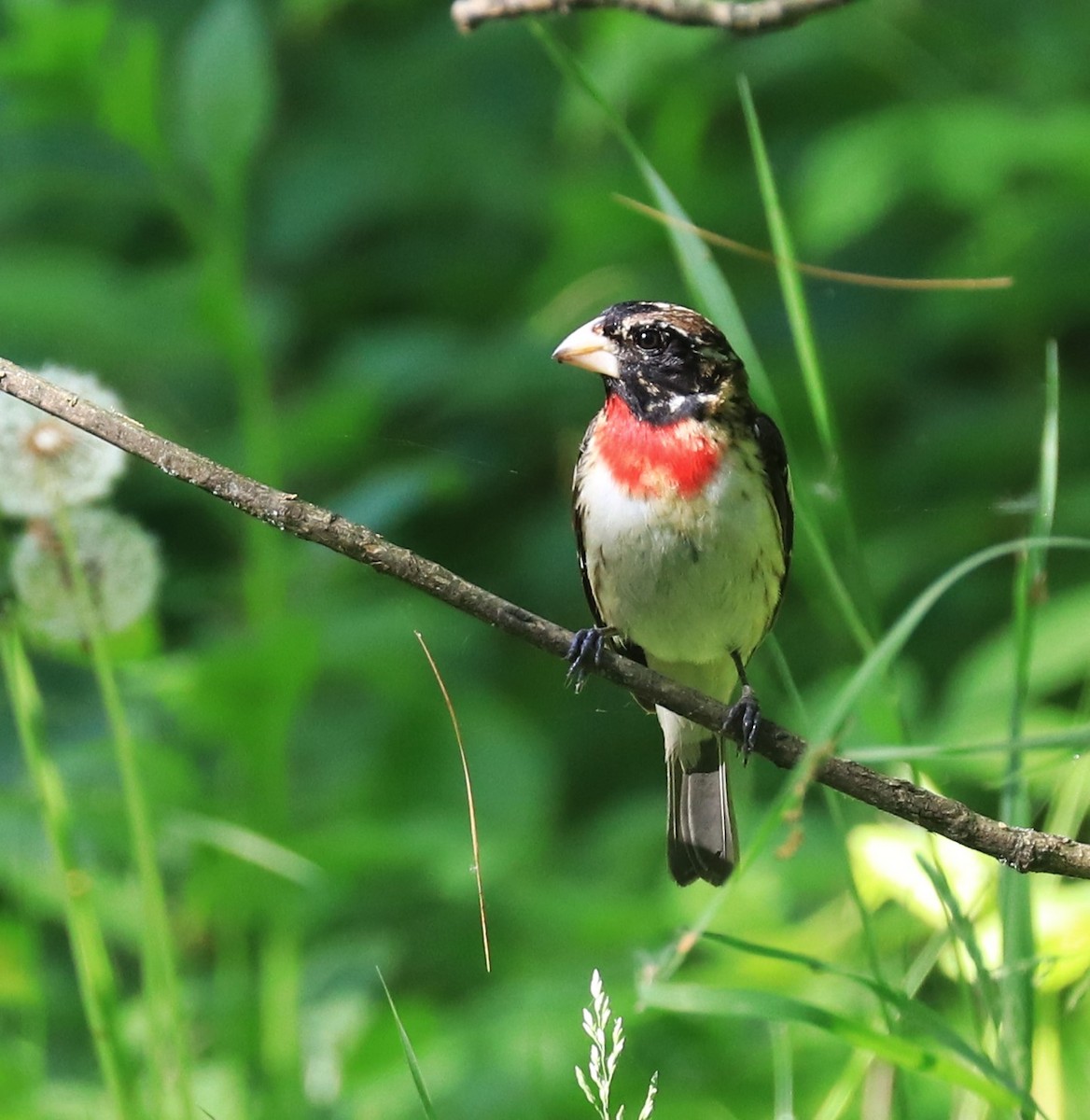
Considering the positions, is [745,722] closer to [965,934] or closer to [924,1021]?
[965,934]

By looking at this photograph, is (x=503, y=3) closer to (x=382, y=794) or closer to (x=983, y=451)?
(x=382, y=794)

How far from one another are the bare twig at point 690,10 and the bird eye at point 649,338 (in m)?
0.93

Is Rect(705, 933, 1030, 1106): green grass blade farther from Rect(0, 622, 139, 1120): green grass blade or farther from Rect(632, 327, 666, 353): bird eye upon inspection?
Rect(632, 327, 666, 353): bird eye

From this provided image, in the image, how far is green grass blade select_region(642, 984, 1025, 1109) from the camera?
145 centimetres

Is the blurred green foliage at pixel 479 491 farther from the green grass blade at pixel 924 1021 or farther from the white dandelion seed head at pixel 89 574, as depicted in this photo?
the white dandelion seed head at pixel 89 574

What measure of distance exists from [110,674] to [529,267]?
162 inches

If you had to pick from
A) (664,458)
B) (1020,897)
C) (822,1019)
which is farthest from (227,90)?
(822,1019)

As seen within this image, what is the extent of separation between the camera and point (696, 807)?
3150 millimetres

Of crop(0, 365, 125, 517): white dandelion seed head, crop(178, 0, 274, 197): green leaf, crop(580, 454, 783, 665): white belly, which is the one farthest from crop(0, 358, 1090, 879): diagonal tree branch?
crop(178, 0, 274, 197): green leaf

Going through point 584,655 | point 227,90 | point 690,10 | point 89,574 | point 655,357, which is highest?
point 227,90

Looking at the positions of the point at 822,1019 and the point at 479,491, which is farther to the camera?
the point at 479,491

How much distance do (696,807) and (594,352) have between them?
2.90 feet

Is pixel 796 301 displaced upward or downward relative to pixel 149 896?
upward

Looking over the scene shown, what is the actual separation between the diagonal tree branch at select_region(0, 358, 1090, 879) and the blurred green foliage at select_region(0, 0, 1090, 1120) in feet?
0.60
